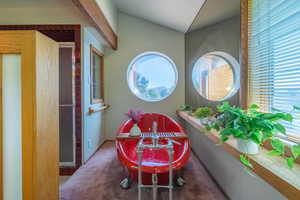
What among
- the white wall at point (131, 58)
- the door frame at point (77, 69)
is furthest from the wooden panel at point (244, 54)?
the white wall at point (131, 58)

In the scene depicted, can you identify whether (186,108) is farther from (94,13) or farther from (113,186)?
(94,13)

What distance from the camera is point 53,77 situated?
1.37m

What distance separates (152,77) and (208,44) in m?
1.67

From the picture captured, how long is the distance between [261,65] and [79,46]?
2.40 meters

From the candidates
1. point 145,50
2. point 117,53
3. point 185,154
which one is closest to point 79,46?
point 117,53

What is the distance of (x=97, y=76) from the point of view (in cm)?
379

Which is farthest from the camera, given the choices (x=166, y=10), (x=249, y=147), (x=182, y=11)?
(x=166, y=10)

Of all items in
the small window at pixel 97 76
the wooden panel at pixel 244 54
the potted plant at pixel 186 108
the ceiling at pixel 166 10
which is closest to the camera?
the wooden panel at pixel 244 54

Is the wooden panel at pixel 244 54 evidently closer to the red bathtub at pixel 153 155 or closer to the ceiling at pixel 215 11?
the ceiling at pixel 215 11

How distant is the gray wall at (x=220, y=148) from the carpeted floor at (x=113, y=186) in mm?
152

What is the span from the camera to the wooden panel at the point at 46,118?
1.18 m

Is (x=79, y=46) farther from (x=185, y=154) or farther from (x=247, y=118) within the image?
(x=247, y=118)

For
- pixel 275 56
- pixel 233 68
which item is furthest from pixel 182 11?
pixel 275 56

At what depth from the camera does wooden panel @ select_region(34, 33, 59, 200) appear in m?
1.18
